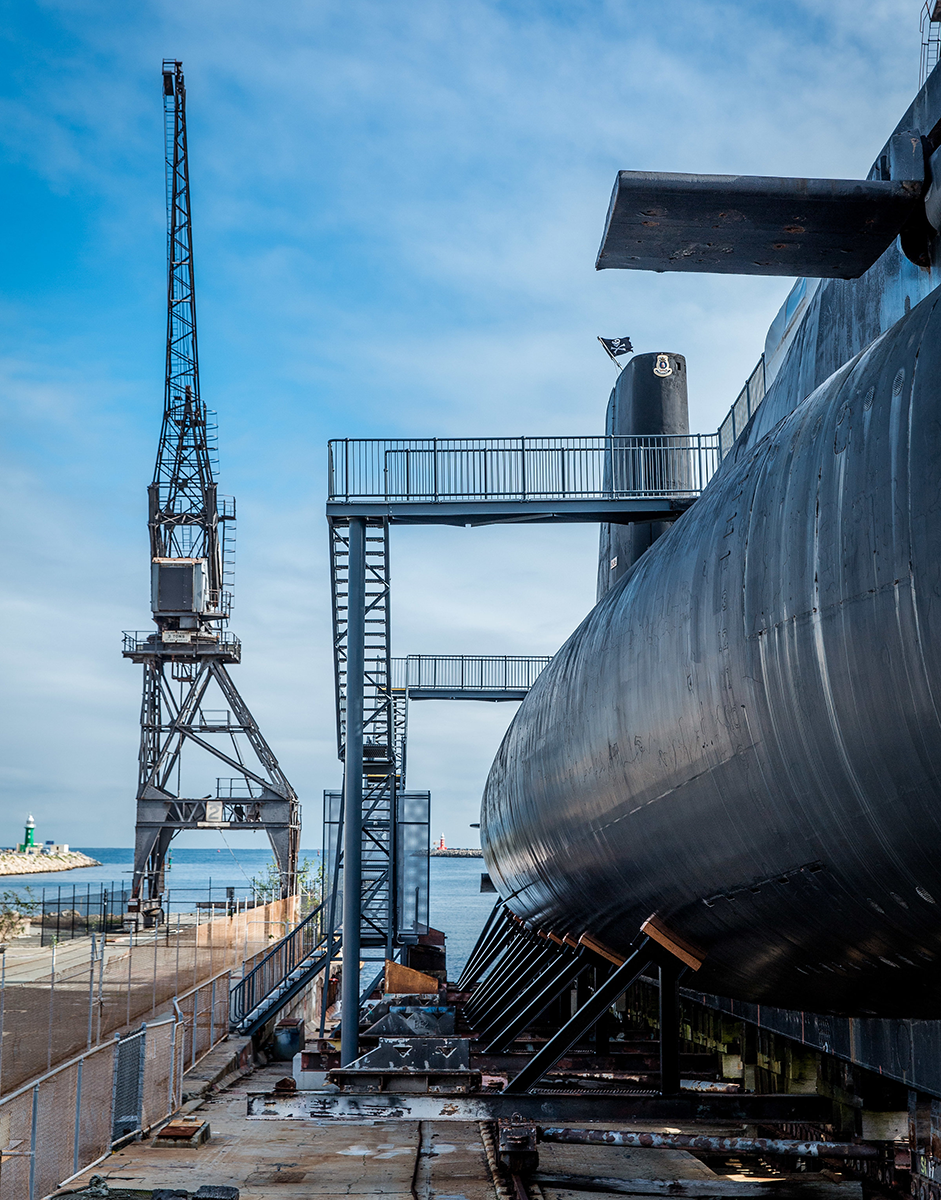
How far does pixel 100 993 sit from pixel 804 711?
1140cm

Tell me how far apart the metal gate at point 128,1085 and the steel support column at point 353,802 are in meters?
2.32

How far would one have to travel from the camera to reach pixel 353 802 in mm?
14805

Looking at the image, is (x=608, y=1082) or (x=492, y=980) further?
(x=492, y=980)

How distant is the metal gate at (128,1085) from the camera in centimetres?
1204

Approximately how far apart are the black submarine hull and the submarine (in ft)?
0.05

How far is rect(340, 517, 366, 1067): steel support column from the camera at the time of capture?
544 inches

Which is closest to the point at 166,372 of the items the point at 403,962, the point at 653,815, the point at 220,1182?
the point at 403,962

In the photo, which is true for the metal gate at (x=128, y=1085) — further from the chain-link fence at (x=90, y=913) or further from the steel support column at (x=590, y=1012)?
the chain-link fence at (x=90, y=913)

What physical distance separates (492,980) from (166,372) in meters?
42.2

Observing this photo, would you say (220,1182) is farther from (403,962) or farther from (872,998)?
(403,962)

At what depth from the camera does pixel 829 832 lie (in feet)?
15.3

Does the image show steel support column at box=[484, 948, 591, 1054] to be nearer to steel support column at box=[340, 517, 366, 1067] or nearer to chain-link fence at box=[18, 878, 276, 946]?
steel support column at box=[340, 517, 366, 1067]

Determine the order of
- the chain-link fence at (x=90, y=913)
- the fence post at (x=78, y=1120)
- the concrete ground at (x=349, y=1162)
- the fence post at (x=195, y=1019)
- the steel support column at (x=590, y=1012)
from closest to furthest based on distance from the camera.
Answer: the steel support column at (x=590, y=1012)
the concrete ground at (x=349, y=1162)
the fence post at (x=78, y=1120)
the fence post at (x=195, y=1019)
the chain-link fence at (x=90, y=913)

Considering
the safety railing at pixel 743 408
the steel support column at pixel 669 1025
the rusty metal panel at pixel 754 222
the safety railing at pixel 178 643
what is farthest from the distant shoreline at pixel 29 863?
the rusty metal panel at pixel 754 222
